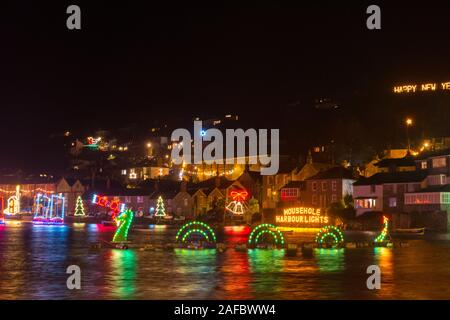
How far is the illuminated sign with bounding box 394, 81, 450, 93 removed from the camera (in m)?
143

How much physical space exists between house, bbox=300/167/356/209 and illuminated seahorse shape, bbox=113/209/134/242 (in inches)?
2220

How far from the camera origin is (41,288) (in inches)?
984

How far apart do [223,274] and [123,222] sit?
62.8ft

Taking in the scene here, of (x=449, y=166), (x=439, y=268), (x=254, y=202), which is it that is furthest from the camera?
(x=254, y=202)

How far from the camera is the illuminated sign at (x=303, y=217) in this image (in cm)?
9538

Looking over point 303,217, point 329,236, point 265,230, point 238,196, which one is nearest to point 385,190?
point 303,217

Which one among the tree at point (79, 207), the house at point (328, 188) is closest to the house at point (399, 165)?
the house at point (328, 188)

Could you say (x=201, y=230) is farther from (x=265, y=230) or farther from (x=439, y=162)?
(x=439, y=162)

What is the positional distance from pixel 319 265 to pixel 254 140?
126683 millimetres

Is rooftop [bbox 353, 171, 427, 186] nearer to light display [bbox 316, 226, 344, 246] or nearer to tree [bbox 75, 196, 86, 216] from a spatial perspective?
light display [bbox 316, 226, 344, 246]

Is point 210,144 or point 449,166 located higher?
point 210,144

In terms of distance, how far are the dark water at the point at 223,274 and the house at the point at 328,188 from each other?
54.5 metres

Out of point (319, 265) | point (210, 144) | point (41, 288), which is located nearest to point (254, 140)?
point (210, 144)
